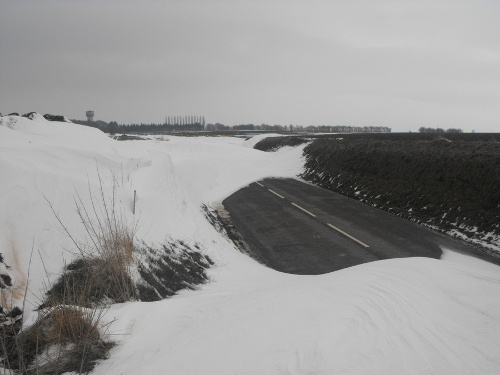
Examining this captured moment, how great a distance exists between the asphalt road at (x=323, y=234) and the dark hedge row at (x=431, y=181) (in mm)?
843

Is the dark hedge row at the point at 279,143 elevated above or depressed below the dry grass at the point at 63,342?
above

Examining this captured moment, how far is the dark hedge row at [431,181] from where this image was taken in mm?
10242

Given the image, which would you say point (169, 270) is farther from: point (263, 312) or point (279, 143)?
point (279, 143)

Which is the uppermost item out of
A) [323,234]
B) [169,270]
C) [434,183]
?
[434,183]


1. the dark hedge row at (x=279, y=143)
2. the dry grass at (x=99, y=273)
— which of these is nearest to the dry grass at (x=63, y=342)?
the dry grass at (x=99, y=273)

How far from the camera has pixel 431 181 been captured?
12.8 m

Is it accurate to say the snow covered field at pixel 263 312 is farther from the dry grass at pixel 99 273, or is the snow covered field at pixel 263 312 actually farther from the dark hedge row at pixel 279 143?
the dark hedge row at pixel 279 143

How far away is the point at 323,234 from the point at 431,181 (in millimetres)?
6020

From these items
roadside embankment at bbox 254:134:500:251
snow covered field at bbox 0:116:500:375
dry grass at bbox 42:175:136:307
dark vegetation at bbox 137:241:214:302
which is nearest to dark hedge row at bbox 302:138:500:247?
roadside embankment at bbox 254:134:500:251

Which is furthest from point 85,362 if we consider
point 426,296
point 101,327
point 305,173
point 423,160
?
point 305,173

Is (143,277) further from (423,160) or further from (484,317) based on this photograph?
(423,160)

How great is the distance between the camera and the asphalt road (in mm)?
8203

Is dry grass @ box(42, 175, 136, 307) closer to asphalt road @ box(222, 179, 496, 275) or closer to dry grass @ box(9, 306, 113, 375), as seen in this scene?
dry grass @ box(9, 306, 113, 375)

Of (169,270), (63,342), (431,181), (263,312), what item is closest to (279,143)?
(431,181)
